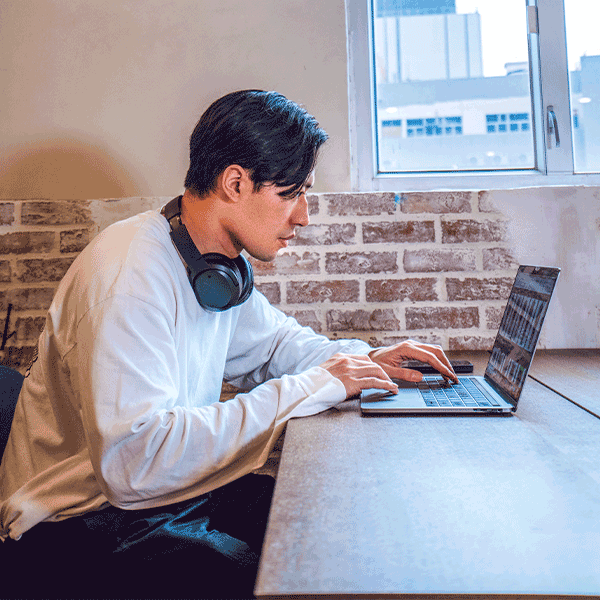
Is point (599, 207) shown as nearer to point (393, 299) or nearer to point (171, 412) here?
point (393, 299)

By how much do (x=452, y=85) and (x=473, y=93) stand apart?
0.27 feet

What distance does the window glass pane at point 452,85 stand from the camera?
6.13 feet

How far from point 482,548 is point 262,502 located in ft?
2.69

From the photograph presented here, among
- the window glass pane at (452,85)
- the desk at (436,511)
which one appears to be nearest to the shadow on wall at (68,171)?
the window glass pane at (452,85)

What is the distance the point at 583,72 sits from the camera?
1857 millimetres

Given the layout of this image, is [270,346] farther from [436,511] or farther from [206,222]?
[436,511]

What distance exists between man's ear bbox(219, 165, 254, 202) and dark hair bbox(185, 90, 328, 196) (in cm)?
1

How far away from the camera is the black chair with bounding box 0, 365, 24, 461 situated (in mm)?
1040

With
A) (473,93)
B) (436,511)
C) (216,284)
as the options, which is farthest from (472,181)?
(436,511)

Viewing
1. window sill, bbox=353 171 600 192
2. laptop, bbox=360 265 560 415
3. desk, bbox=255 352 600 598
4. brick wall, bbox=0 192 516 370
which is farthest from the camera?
window sill, bbox=353 171 600 192

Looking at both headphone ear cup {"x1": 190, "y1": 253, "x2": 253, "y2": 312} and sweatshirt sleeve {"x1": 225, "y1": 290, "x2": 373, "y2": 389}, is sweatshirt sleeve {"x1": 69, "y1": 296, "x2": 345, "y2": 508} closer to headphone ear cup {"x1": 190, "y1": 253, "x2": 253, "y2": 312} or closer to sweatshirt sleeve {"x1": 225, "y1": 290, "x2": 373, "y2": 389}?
headphone ear cup {"x1": 190, "y1": 253, "x2": 253, "y2": 312}

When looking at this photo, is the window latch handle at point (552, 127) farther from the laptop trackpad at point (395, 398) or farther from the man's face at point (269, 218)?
the laptop trackpad at point (395, 398)

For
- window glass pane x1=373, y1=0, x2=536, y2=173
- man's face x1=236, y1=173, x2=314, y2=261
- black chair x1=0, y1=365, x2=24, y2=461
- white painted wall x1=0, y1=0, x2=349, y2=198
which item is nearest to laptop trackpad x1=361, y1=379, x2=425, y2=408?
man's face x1=236, y1=173, x2=314, y2=261

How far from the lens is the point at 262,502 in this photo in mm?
1214
